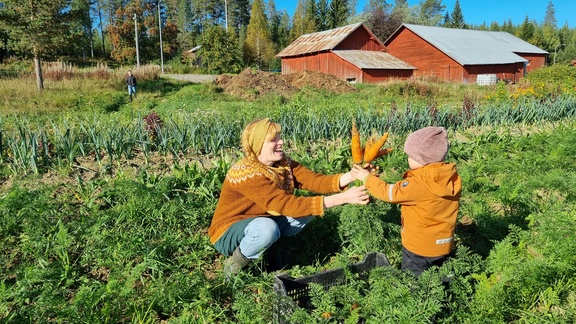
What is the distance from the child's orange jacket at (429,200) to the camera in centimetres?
206

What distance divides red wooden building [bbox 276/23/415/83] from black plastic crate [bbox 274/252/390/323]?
25064 mm

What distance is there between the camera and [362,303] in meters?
1.77

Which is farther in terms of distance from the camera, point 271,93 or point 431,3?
point 431,3

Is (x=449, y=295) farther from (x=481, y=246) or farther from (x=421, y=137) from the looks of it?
(x=481, y=246)

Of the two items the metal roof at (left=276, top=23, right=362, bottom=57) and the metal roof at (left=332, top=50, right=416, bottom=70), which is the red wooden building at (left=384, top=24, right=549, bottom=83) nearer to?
the metal roof at (left=332, top=50, right=416, bottom=70)

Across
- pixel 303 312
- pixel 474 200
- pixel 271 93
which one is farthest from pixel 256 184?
pixel 271 93

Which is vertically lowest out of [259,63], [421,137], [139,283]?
[139,283]

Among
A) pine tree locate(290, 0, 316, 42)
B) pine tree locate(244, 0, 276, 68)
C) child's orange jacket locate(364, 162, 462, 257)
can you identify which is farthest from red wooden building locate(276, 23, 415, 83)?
child's orange jacket locate(364, 162, 462, 257)

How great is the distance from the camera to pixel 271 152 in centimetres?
234

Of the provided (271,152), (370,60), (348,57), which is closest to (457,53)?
(370,60)

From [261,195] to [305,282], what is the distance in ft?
1.82

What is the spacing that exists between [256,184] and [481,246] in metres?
1.86

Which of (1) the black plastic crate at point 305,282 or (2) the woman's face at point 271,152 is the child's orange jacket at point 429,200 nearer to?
(1) the black plastic crate at point 305,282

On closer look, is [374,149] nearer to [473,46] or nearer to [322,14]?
[473,46]
